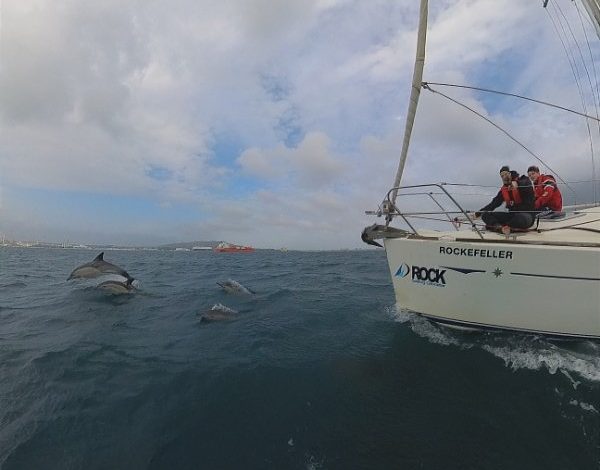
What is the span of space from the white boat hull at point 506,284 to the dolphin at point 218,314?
5687 millimetres

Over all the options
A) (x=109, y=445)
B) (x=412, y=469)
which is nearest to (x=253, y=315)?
(x=109, y=445)

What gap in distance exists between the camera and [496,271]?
6.59 m

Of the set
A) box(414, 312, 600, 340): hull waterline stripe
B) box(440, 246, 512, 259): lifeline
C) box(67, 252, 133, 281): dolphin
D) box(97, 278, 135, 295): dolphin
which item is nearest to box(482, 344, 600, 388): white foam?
box(414, 312, 600, 340): hull waterline stripe

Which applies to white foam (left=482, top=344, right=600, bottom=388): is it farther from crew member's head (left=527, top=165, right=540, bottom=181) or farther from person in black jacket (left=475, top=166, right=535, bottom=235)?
crew member's head (left=527, top=165, right=540, bottom=181)

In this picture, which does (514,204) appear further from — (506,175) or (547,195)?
(547,195)

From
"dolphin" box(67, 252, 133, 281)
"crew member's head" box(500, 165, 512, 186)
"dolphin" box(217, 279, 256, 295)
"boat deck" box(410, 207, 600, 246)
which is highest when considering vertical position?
"crew member's head" box(500, 165, 512, 186)

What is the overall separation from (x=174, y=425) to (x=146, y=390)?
1.38 metres

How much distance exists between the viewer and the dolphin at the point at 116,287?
1408 centimetres

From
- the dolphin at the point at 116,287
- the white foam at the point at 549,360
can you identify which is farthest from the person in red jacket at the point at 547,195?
the dolphin at the point at 116,287

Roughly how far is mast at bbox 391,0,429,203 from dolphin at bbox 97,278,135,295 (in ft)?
38.8

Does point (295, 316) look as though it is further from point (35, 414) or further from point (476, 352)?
point (35, 414)

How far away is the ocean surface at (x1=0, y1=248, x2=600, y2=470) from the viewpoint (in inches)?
169

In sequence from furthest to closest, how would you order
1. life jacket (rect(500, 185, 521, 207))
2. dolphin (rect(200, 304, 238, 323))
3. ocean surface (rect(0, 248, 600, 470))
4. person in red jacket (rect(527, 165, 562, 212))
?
1. dolphin (rect(200, 304, 238, 323))
2. person in red jacket (rect(527, 165, 562, 212))
3. life jacket (rect(500, 185, 521, 207))
4. ocean surface (rect(0, 248, 600, 470))

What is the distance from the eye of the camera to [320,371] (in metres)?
6.51
